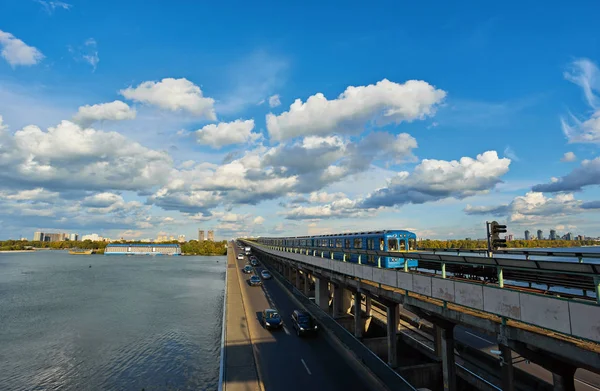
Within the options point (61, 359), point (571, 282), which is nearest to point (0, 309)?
point (61, 359)

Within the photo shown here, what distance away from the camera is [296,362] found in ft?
78.8

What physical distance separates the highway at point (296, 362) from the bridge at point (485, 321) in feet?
3.61

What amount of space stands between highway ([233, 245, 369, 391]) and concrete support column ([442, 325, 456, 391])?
5.04m

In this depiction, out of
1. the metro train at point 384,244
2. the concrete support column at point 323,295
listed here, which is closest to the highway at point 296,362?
the concrete support column at point 323,295

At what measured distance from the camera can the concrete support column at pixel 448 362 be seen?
55.4ft

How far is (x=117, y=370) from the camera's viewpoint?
29.0 m

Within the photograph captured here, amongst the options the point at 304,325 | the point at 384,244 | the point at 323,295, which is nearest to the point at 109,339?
the point at 304,325

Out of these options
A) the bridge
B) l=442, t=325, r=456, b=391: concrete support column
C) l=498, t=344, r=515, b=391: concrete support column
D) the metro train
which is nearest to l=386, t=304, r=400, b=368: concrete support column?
the bridge

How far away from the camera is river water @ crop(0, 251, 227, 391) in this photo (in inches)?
1073

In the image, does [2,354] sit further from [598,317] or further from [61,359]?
[598,317]

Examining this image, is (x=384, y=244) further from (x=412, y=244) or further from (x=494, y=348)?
(x=494, y=348)

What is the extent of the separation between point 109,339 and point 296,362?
24943mm

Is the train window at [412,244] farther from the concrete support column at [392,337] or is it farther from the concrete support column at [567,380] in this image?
the concrete support column at [567,380]

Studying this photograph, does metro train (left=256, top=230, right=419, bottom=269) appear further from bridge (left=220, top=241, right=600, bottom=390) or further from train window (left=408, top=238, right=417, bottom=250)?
bridge (left=220, top=241, right=600, bottom=390)
